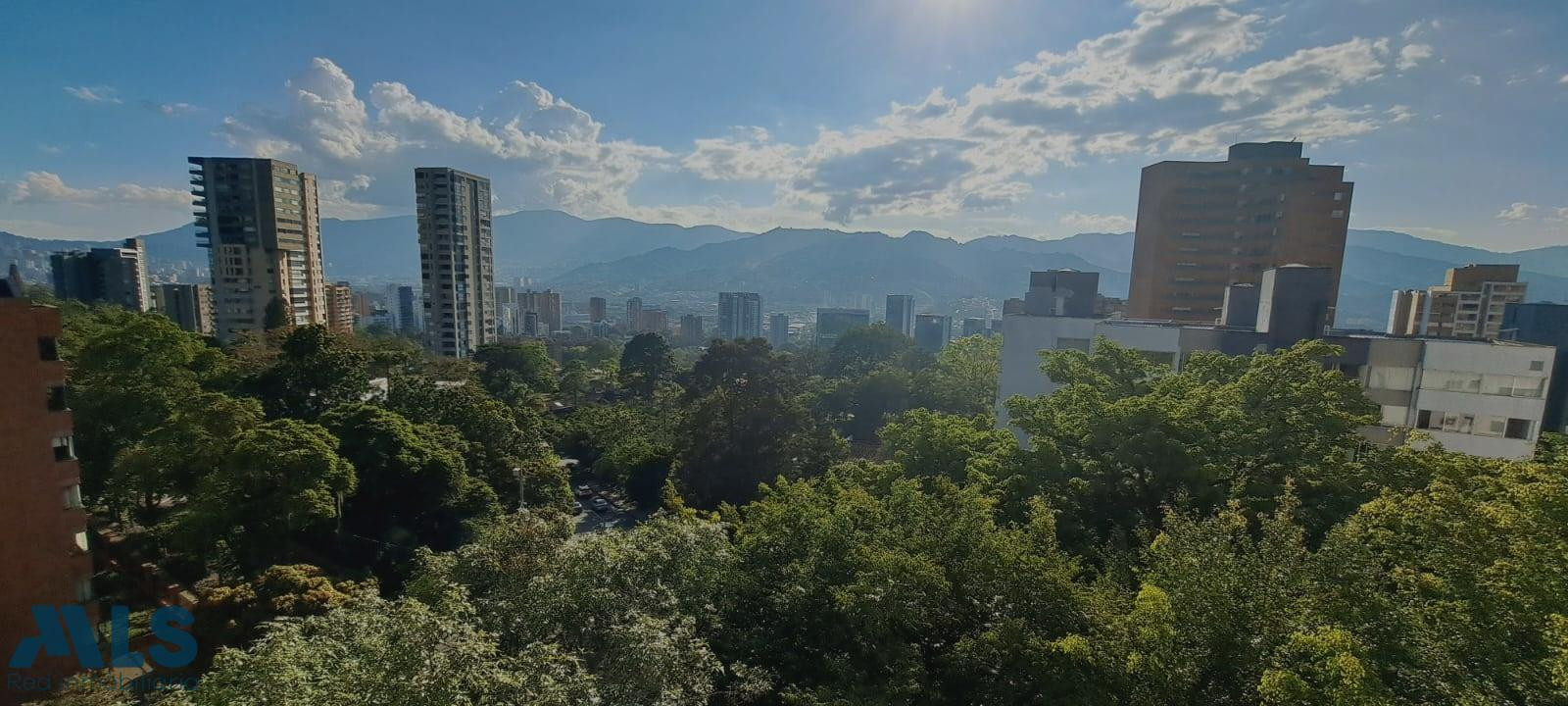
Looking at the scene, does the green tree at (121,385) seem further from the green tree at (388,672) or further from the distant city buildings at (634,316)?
the distant city buildings at (634,316)

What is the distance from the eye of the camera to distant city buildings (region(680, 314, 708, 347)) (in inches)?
4919

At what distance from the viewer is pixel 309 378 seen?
20.2 m

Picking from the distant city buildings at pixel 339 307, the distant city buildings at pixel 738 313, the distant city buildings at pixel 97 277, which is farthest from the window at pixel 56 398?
the distant city buildings at pixel 738 313

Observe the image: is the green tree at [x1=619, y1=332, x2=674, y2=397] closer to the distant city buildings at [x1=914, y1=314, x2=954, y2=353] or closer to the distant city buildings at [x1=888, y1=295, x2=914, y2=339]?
the distant city buildings at [x1=914, y1=314, x2=954, y2=353]

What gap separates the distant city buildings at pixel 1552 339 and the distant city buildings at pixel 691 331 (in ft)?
368

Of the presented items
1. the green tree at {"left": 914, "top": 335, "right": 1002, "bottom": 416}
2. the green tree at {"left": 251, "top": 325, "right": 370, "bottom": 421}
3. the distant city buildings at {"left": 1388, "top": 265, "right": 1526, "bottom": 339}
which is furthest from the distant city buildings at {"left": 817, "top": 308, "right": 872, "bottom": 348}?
the green tree at {"left": 251, "top": 325, "right": 370, "bottom": 421}

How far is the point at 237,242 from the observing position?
4541cm

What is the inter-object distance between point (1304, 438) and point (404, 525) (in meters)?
20.6

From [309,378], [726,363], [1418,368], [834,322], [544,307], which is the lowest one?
[834,322]

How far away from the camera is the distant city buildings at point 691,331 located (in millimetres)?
124938

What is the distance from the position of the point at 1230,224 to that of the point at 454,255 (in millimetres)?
58352

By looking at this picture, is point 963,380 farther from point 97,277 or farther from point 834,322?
point 834,322

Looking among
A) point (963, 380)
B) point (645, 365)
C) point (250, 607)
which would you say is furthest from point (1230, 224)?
point (250, 607)

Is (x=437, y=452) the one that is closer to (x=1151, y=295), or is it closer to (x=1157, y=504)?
(x=1157, y=504)
